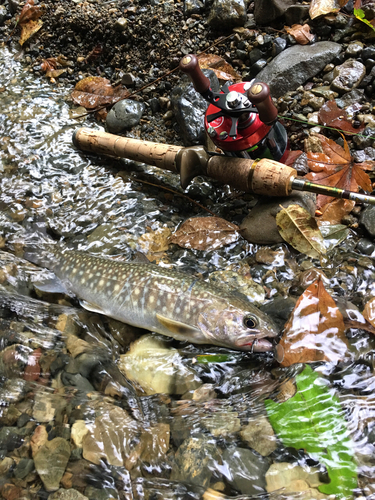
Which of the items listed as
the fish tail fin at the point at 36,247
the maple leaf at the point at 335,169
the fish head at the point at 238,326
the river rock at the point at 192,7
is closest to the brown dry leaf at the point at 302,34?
the river rock at the point at 192,7

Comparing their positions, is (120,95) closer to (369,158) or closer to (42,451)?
(369,158)

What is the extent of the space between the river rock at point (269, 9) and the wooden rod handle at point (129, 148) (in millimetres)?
2395

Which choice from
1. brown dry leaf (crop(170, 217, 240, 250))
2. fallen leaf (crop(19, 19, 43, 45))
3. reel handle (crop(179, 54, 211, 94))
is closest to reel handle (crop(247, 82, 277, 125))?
reel handle (crop(179, 54, 211, 94))

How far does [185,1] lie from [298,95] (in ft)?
7.79

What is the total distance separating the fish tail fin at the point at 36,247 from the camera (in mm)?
3656

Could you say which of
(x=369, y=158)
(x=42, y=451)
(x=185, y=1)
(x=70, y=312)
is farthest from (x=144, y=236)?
(x=185, y=1)

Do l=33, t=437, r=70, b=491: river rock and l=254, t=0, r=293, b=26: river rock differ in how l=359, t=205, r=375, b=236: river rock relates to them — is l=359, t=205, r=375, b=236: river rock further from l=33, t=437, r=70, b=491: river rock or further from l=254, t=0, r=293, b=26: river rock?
l=254, t=0, r=293, b=26: river rock

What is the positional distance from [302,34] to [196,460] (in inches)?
190

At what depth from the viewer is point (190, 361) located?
9.60 ft

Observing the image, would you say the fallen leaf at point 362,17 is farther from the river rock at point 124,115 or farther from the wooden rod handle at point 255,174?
the river rock at point 124,115

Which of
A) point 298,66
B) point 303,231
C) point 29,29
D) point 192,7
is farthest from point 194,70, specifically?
point 29,29

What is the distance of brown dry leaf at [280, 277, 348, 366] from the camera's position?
2580 millimetres

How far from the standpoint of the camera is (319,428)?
2.23m

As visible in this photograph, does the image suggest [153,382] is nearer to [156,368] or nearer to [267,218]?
[156,368]
